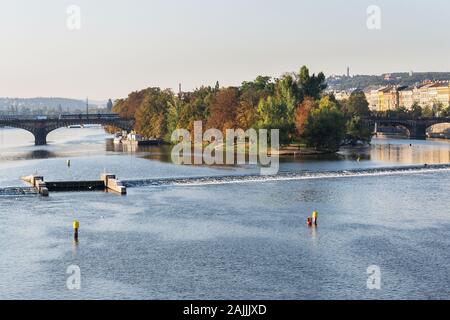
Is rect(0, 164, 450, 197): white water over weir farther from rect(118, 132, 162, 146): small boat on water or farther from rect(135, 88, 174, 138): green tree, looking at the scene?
rect(135, 88, 174, 138): green tree

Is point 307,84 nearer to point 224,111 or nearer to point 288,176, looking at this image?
point 224,111

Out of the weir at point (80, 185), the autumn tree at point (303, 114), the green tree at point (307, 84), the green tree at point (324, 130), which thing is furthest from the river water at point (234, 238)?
the green tree at point (307, 84)

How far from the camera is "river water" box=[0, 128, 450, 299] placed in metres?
43.1

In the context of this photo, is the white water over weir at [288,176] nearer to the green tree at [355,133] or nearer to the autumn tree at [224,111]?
the autumn tree at [224,111]

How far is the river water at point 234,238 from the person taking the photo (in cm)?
4312

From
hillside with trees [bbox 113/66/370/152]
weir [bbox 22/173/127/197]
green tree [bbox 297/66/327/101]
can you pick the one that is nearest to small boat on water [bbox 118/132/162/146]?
hillside with trees [bbox 113/66/370/152]

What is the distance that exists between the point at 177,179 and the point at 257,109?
187ft

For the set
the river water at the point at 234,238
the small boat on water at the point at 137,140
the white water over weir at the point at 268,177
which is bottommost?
the river water at the point at 234,238

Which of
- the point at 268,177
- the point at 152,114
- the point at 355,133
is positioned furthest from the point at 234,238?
the point at 152,114

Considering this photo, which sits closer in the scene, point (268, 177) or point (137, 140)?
point (268, 177)

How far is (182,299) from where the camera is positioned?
41094 mm

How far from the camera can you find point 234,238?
182 feet

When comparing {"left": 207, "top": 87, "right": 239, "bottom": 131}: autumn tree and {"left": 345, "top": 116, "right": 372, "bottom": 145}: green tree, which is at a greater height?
{"left": 207, "top": 87, "right": 239, "bottom": 131}: autumn tree
